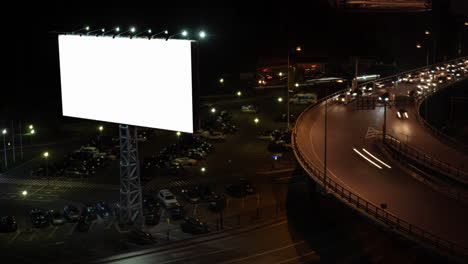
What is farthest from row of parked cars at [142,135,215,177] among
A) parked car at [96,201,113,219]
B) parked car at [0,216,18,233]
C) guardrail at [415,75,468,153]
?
guardrail at [415,75,468,153]

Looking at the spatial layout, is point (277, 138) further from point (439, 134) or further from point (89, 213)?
point (89, 213)

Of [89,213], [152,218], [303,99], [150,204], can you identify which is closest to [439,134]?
[150,204]

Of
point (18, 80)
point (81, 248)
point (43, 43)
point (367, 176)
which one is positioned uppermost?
point (43, 43)

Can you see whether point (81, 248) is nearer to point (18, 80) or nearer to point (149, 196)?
point (149, 196)

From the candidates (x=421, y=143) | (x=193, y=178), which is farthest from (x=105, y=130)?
(x=421, y=143)

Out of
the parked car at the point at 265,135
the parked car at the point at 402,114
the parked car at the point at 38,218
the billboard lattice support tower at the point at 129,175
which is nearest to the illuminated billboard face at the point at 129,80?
the billboard lattice support tower at the point at 129,175

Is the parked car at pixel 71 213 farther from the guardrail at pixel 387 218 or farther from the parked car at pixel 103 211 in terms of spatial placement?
the guardrail at pixel 387 218
